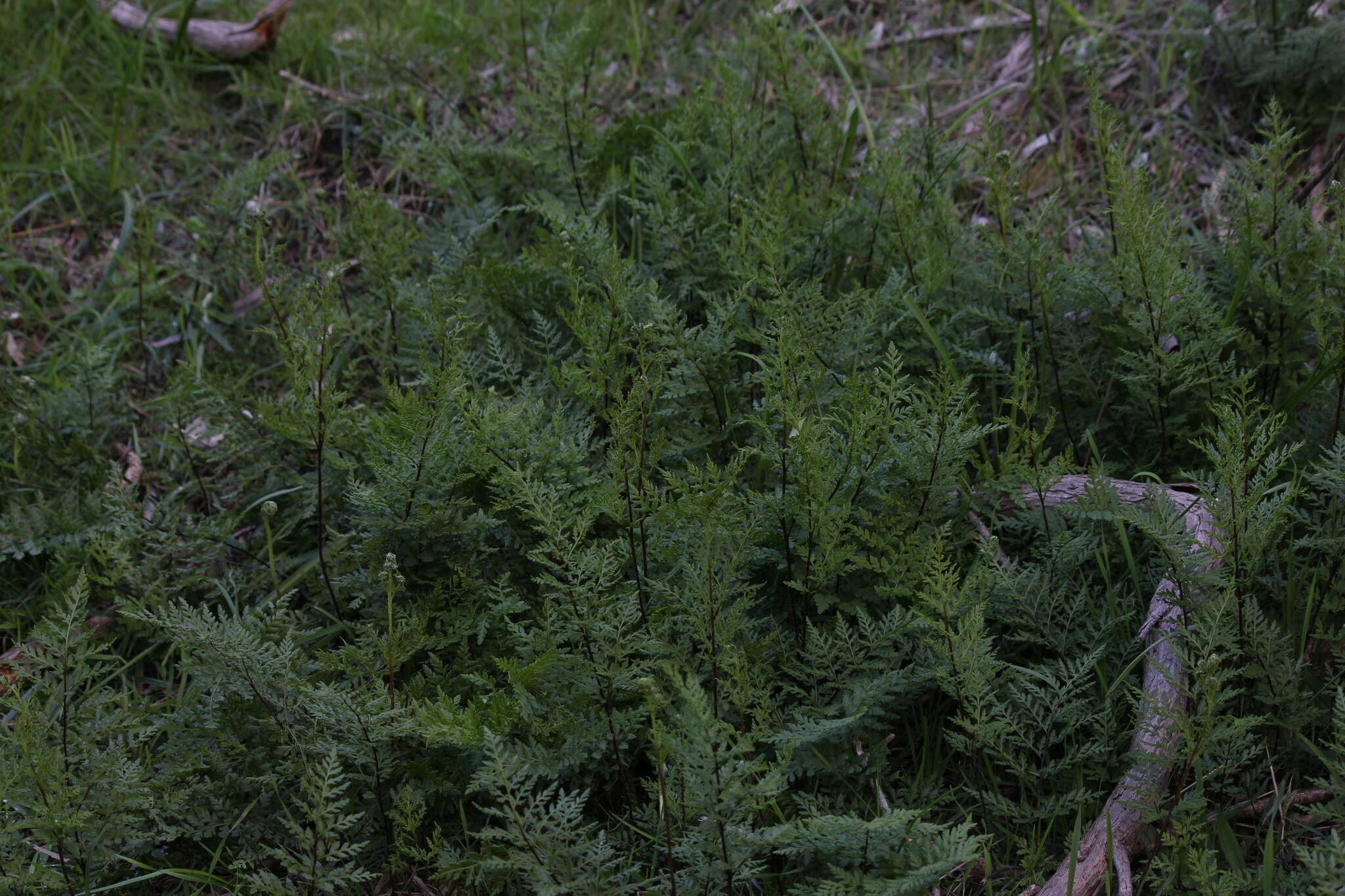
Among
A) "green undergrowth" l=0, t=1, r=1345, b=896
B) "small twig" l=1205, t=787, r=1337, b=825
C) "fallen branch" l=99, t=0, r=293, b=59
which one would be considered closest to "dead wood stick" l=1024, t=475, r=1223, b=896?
"green undergrowth" l=0, t=1, r=1345, b=896

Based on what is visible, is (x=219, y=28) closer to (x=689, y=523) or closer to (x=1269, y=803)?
(x=689, y=523)

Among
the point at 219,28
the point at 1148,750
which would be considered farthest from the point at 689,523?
the point at 219,28

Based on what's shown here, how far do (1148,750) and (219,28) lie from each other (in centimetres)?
456

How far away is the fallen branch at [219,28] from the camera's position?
4594mm

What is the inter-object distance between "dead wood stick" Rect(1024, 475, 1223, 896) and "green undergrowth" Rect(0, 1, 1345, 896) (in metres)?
0.05

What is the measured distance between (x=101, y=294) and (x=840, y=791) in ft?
10.7

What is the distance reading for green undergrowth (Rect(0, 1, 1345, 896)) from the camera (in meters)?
2.29

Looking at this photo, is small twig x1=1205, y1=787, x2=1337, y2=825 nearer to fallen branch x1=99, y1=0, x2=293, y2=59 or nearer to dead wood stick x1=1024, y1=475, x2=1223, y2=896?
dead wood stick x1=1024, y1=475, x2=1223, y2=896

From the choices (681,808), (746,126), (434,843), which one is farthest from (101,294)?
(681,808)

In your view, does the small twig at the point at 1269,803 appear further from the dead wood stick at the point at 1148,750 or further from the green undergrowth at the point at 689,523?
the dead wood stick at the point at 1148,750

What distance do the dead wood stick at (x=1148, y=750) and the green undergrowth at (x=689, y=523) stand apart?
0.17 ft

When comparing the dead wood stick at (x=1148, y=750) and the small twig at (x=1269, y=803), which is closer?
the dead wood stick at (x=1148, y=750)

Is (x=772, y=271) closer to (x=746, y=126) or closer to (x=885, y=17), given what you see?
(x=746, y=126)

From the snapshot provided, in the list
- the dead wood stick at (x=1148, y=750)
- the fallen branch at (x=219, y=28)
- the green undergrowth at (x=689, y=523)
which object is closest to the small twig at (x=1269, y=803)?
the green undergrowth at (x=689, y=523)
